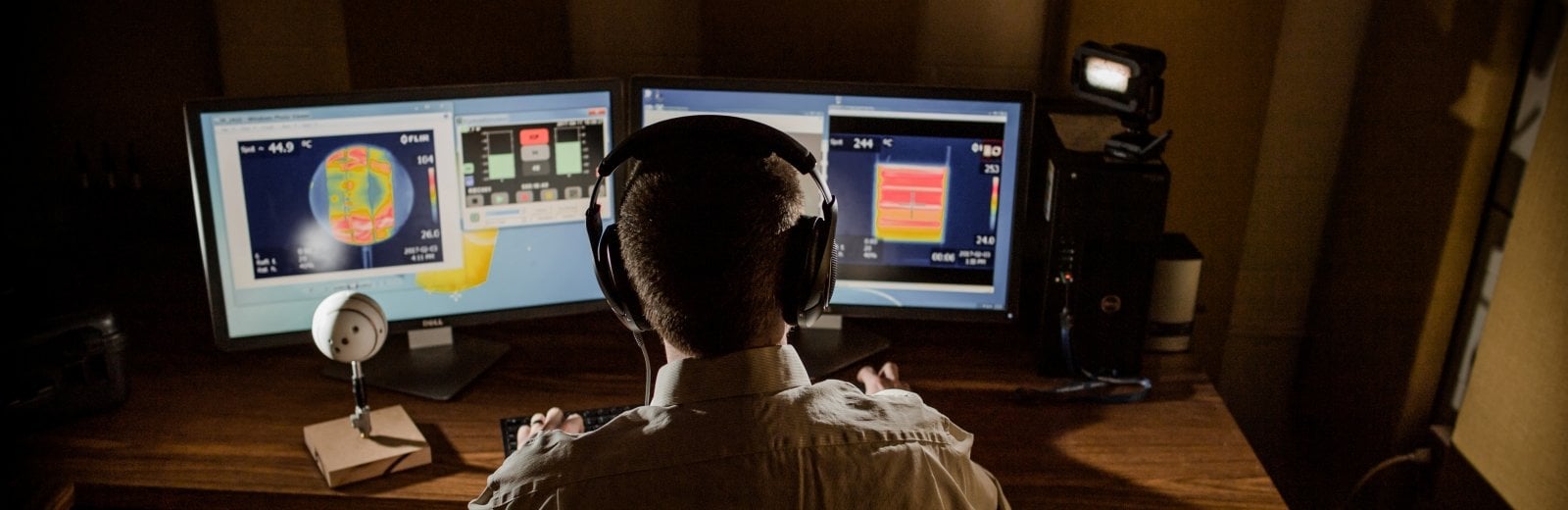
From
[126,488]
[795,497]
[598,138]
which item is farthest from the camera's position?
[598,138]

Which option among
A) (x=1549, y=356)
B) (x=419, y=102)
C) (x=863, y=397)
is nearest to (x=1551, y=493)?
(x=1549, y=356)

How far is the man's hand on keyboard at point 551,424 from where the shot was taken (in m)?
1.54

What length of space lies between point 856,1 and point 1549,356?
4.07 ft

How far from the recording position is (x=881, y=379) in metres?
1.72

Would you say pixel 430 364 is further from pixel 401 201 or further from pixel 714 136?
pixel 714 136

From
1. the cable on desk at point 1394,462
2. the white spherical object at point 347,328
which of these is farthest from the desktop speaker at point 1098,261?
the white spherical object at point 347,328

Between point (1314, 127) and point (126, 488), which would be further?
point (1314, 127)

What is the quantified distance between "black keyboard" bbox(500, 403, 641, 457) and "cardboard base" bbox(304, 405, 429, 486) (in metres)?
0.10

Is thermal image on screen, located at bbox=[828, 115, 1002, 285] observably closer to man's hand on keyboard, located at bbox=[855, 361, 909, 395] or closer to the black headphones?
man's hand on keyboard, located at bbox=[855, 361, 909, 395]

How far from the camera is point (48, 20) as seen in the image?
218 centimetres

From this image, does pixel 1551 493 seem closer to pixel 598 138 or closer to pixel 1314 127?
pixel 1314 127

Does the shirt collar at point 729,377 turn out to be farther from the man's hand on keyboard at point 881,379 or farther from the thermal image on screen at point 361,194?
the thermal image on screen at point 361,194

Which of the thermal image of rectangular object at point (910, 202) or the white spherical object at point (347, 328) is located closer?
the white spherical object at point (347, 328)

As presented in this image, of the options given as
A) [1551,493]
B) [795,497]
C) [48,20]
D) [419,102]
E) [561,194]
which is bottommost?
[1551,493]
